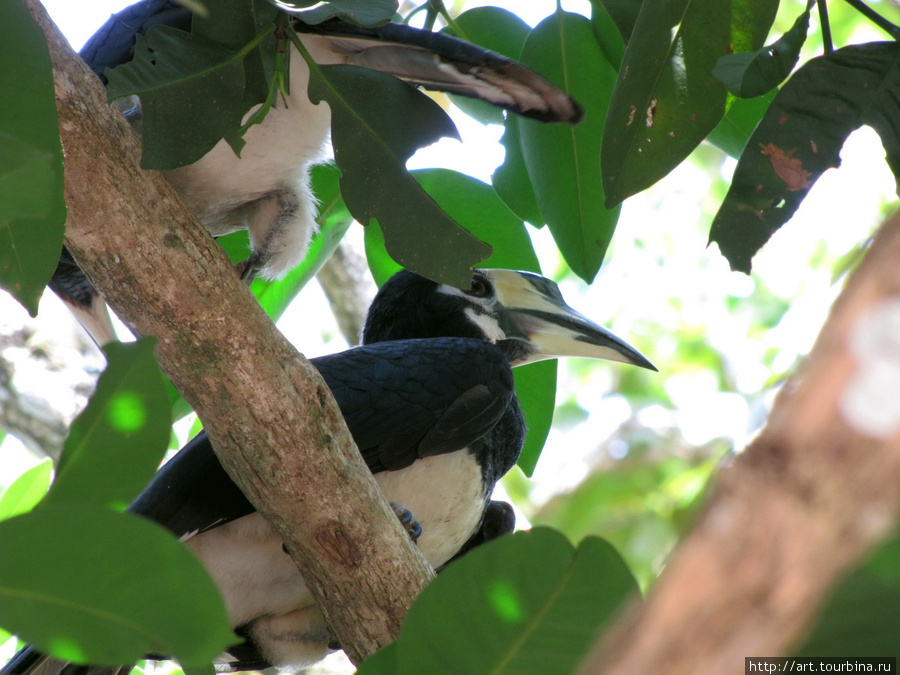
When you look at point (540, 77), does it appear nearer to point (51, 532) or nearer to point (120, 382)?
point (120, 382)

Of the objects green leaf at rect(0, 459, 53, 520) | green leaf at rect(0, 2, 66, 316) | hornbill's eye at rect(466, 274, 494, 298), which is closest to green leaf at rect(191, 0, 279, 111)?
green leaf at rect(0, 2, 66, 316)

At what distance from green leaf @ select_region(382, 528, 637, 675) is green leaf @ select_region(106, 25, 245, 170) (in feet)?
2.59

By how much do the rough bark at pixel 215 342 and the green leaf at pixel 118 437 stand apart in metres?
0.49

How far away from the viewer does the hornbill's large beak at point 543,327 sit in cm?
239

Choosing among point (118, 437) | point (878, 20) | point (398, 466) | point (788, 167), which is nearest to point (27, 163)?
point (118, 437)

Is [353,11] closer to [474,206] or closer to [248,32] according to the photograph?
[248,32]

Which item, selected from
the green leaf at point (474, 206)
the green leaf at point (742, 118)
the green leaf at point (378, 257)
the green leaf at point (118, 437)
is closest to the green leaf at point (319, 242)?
the green leaf at point (378, 257)

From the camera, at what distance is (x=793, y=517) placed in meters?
0.48

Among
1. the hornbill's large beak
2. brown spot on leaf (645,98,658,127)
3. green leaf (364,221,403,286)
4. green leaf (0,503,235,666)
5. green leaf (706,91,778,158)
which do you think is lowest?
the hornbill's large beak

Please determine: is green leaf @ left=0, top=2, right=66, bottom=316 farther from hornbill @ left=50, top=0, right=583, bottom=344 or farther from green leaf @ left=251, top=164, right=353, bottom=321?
green leaf @ left=251, top=164, right=353, bottom=321

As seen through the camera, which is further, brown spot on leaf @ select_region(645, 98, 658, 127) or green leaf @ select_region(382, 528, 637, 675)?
brown spot on leaf @ select_region(645, 98, 658, 127)

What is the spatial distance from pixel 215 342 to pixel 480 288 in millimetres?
1237

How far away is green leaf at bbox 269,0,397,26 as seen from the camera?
1.25 metres

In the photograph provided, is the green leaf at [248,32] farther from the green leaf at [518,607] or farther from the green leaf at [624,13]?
the green leaf at [518,607]
